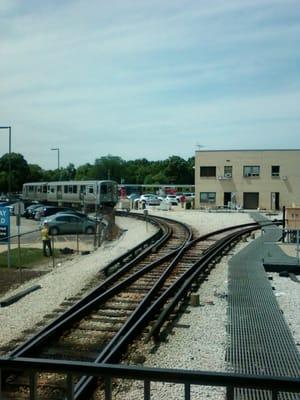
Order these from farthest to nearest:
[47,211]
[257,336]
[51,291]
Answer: [47,211] → [51,291] → [257,336]

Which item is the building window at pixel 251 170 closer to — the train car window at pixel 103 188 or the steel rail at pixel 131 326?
the train car window at pixel 103 188

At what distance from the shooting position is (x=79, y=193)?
6253 cm

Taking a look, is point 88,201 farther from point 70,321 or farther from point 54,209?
point 70,321

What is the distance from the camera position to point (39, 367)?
10.6 feet

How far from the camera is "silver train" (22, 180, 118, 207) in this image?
58.6m

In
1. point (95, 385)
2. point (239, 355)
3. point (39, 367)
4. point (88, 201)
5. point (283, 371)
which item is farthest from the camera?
point (88, 201)

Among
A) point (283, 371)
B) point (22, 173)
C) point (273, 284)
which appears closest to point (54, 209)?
point (273, 284)

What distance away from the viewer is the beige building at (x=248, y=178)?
77250 mm

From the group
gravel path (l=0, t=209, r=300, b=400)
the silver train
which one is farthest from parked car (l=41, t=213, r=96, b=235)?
gravel path (l=0, t=209, r=300, b=400)

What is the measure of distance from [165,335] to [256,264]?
10.4 metres

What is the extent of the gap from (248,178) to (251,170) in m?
1.24

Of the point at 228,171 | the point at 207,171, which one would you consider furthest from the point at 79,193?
the point at 228,171

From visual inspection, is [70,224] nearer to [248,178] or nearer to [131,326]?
[131,326]

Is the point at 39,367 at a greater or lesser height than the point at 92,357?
greater
